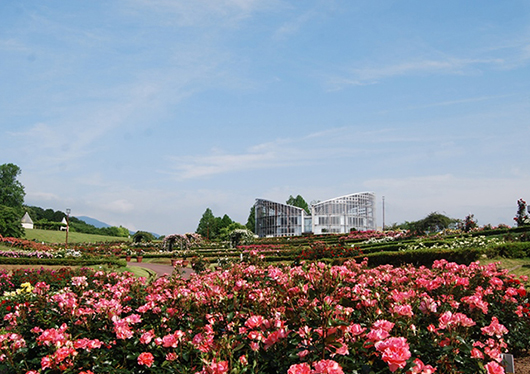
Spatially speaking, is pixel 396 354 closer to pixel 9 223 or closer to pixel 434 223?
pixel 434 223

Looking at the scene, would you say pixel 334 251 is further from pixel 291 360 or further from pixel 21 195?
pixel 21 195

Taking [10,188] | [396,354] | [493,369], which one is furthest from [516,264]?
[10,188]

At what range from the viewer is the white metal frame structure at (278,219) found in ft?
189

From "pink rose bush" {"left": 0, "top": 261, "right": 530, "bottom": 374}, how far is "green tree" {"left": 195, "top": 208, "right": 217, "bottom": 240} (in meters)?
54.3

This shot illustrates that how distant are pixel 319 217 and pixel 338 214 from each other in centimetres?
287

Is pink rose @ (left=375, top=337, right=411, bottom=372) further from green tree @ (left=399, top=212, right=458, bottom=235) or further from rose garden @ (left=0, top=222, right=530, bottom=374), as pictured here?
green tree @ (left=399, top=212, right=458, bottom=235)

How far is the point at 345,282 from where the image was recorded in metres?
3.88

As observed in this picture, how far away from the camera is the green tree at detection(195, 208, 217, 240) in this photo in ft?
194

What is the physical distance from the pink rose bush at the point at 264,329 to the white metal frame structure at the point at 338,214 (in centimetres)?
5327

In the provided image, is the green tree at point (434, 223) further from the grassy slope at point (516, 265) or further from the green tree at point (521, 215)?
the grassy slope at point (516, 265)

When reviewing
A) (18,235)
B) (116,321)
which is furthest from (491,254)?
(18,235)

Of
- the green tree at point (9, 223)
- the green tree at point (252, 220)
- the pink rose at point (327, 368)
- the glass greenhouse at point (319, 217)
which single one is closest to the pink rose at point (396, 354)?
the pink rose at point (327, 368)

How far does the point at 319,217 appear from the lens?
188 ft

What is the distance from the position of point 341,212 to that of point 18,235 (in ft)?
130
